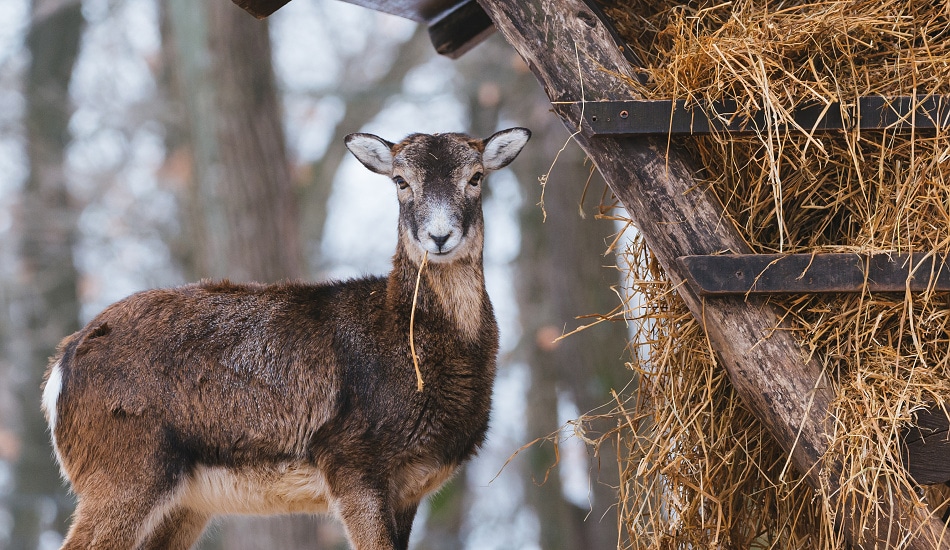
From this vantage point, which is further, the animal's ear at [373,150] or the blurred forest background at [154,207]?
the blurred forest background at [154,207]

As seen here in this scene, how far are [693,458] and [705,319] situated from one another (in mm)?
790

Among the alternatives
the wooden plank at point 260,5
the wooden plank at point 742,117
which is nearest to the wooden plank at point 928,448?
the wooden plank at point 742,117

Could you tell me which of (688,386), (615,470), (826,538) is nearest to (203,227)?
(615,470)

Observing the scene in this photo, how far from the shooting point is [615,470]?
32.1ft

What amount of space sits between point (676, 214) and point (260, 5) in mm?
2959

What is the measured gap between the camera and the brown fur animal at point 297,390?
4.93 meters

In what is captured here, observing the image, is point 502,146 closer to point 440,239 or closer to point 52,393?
point 440,239

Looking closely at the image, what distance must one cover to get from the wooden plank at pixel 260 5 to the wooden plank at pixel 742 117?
7.90 feet

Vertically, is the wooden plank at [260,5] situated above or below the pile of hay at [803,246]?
above

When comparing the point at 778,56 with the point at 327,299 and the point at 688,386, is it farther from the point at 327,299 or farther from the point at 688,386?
the point at 327,299

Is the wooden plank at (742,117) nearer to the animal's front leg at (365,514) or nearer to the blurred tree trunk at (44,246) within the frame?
the animal's front leg at (365,514)

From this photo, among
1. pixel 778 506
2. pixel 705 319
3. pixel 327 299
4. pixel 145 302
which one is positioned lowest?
pixel 778 506

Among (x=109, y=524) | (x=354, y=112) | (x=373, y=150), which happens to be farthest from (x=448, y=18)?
(x=354, y=112)

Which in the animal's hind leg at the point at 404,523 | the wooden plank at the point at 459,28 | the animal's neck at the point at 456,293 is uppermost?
the wooden plank at the point at 459,28
